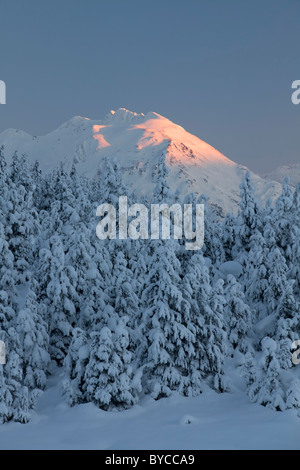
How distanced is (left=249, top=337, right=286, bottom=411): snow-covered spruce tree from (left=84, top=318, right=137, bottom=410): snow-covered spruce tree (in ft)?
17.1

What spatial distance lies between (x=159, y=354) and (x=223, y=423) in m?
4.44

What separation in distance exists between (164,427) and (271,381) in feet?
14.4

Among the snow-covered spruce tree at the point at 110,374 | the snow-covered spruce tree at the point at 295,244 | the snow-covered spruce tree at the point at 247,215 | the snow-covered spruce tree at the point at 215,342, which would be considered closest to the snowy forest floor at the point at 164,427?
the snow-covered spruce tree at the point at 110,374

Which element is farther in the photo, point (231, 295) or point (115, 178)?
point (115, 178)

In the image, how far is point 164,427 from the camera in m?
15.4

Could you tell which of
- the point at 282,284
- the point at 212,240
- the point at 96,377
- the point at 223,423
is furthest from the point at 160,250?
the point at 212,240

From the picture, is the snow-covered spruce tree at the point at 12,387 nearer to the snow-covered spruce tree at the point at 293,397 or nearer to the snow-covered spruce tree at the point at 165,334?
the snow-covered spruce tree at the point at 165,334

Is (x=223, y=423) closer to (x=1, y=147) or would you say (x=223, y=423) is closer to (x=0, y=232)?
(x=0, y=232)

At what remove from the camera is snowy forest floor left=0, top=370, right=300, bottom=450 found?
1352 cm

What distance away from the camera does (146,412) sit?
1759 cm

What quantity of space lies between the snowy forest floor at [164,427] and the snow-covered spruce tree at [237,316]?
5.33m

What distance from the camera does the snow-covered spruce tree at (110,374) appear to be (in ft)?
57.7

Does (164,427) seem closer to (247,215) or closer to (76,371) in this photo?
(76,371)

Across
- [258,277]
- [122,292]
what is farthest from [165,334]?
[258,277]
